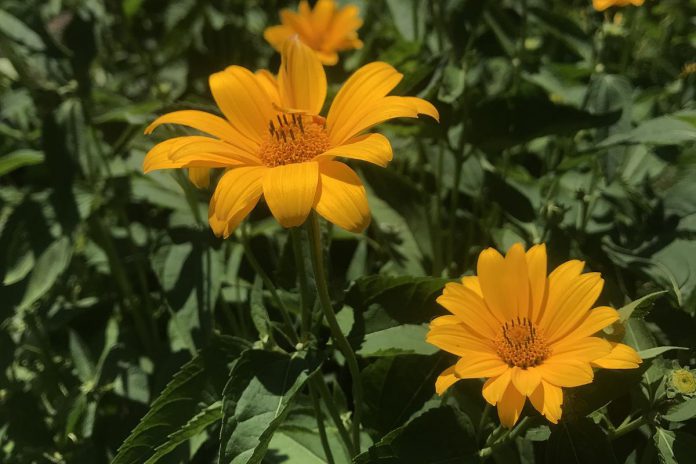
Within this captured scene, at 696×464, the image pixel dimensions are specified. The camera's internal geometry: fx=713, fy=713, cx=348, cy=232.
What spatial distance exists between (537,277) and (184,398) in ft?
1.76

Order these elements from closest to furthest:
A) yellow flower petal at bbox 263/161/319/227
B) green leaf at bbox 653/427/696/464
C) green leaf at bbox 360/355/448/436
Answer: yellow flower petal at bbox 263/161/319/227
green leaf at bbox 653/427/696/464
green leaf at bbox 360/355/448/436

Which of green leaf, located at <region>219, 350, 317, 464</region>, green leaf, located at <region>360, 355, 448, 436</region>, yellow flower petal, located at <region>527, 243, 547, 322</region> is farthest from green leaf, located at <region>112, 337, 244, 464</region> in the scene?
yellow flower petal, located at <region>527, 243, 547, 322</region>

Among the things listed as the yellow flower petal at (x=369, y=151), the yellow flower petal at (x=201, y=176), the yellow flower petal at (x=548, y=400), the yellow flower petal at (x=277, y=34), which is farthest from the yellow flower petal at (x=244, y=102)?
the yellow flower petal at (x=277, y=34)

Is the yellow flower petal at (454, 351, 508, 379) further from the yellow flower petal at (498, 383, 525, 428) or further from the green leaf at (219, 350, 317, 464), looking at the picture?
the green leaf at (219, 350, 317, 464)

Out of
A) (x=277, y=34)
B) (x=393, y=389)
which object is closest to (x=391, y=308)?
(x=393, y=389)

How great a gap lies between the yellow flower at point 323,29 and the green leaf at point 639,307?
1.04 m

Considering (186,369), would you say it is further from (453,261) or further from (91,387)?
(453,261)

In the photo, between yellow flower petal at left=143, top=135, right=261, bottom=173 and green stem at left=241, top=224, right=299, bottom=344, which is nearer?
yellow flower petal at left=143, top=135, right=261, bottom=173

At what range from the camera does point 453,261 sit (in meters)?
1.64

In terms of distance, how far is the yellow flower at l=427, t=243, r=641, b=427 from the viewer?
87cm

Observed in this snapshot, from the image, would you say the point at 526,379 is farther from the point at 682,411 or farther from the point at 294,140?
the point at 294,140

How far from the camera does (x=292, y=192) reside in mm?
814

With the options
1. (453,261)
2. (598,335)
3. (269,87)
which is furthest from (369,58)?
(598,335)

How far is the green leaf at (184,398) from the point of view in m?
1.01
